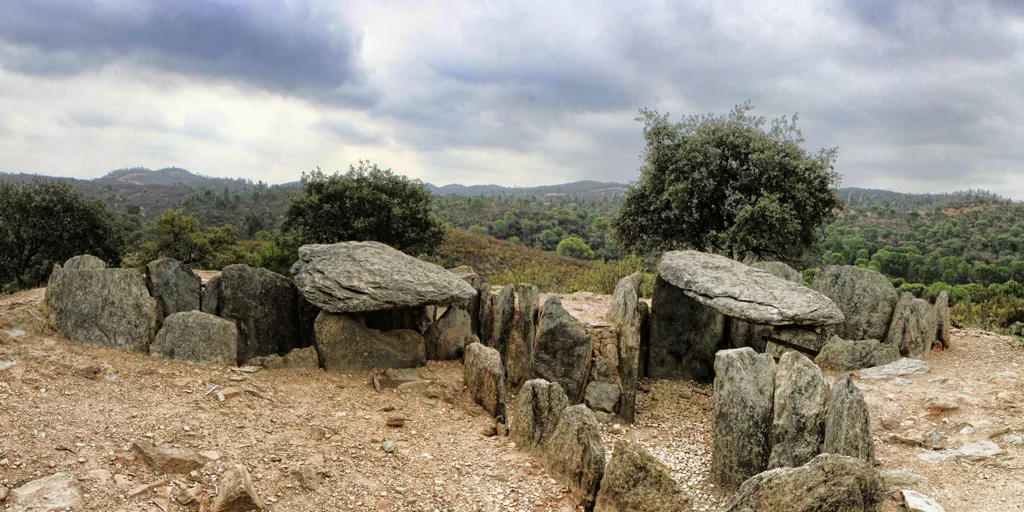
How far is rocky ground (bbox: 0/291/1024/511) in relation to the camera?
21.4 feet

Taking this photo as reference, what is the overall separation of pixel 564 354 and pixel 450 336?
225 centimetres

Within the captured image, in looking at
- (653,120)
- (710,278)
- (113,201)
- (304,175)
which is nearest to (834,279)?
(710,278)

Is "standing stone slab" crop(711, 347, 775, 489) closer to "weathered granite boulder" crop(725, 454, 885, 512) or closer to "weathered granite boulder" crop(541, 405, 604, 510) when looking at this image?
"weathered granite boulder" crop(725, 454, 885, 512)

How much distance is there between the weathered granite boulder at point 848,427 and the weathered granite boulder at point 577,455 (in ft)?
9.10

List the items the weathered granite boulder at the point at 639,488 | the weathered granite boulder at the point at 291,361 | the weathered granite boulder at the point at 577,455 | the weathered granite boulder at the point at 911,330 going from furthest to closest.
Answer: the weathered granite boulder at the point at 911,330
the weathered granite boulder at the point at 291,361
the weathered granite boulder at the point at 577,455
the weathered granite boulder at the point at 639,488

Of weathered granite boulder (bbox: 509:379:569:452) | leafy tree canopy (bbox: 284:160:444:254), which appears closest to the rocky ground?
weathered granite boulder (bbox: 509:379:569:452)

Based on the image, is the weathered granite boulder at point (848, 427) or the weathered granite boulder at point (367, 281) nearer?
the weathered granite boulder at point (848, 427)

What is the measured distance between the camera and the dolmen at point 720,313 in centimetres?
1150

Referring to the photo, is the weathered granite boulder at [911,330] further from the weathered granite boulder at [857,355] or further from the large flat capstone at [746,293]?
the large flat capstone at [746,293]

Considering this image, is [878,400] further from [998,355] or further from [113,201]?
[113,201]

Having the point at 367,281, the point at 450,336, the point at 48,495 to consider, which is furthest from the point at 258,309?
the point at 48,495

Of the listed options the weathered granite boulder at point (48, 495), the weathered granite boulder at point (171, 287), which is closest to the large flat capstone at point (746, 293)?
the weathered granite boulder at point (171, 287)

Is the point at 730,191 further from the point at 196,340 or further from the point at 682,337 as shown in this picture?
the point at 196,340

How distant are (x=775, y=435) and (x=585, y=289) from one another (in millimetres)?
11776
